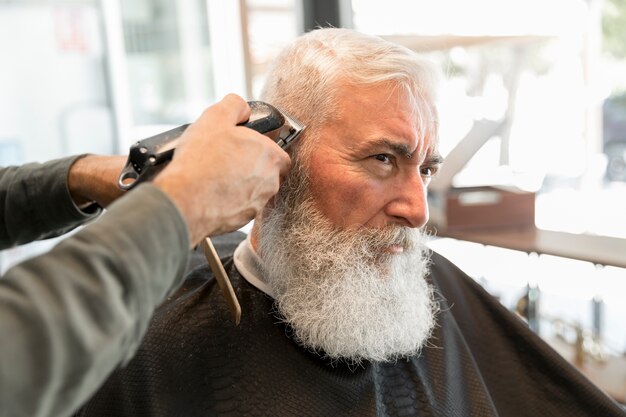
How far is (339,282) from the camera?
1285mm

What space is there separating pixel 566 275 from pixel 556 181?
1.28 feet

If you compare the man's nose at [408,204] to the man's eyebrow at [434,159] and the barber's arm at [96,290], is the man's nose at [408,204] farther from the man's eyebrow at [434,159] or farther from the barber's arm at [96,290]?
the barber's arm at [96,290]

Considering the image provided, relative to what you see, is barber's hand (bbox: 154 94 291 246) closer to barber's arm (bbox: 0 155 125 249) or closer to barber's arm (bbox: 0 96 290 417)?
barber's arm (bbox: 0 96 290 417)

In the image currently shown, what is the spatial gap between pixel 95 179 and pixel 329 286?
20.1 inches

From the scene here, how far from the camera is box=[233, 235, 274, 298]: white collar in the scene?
1.35 meters

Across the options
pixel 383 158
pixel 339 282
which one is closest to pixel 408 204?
pixel 383 158

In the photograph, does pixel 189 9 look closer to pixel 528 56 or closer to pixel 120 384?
pixel 528 56

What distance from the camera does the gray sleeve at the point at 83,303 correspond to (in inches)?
22.8

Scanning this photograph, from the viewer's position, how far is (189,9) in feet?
12.9

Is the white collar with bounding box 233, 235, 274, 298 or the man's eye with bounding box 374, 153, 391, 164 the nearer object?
the man's eye with bounding box 374, 153, 391, 164

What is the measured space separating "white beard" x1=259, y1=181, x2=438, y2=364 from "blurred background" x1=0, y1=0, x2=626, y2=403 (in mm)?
614

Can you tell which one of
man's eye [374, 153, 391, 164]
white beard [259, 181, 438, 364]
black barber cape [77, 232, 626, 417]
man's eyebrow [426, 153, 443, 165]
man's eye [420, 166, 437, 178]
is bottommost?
black barber cape [77, 232, 626, 417]

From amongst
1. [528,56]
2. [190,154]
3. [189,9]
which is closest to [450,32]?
[528,56]

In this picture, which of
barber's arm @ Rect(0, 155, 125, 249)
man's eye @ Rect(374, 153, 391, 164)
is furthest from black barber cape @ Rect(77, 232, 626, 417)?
man's eye @ Rect(374, 153, 391, 164)
